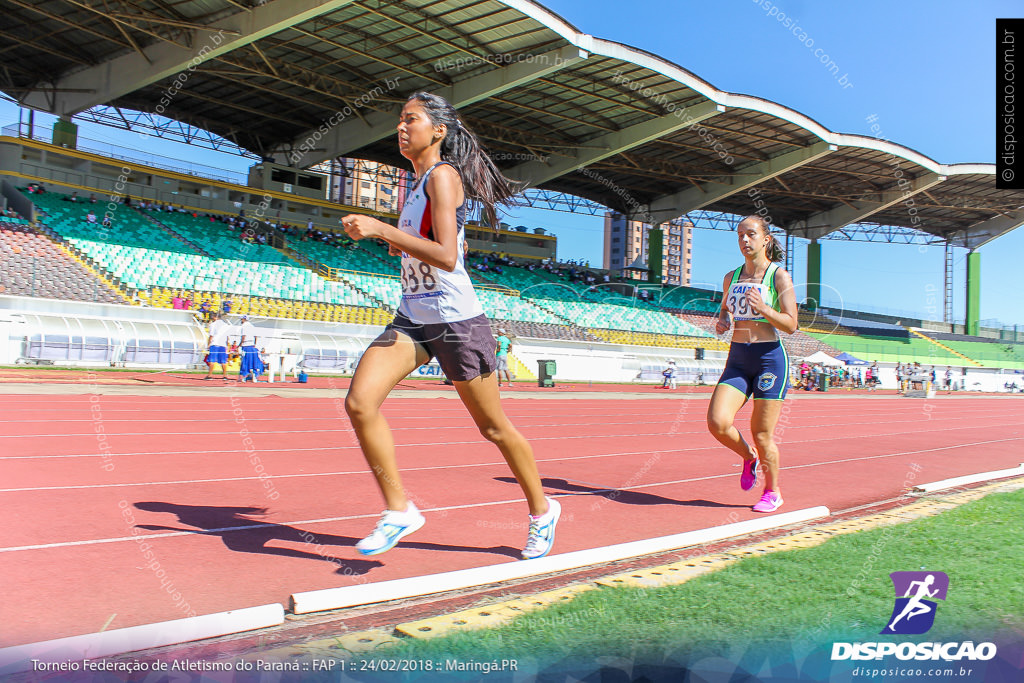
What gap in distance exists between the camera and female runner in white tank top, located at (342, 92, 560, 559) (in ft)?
12.1

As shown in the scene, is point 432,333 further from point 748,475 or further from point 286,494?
point 748,475

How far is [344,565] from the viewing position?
12.5 feet

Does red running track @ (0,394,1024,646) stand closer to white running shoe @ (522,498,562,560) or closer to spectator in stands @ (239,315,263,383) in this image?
white running shoe @ (522,498,562,560)

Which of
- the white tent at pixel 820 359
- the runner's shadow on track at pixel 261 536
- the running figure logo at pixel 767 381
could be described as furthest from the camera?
the white tent at pixel 820 359

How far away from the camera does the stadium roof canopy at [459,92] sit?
29.8m

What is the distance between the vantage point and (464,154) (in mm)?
4078

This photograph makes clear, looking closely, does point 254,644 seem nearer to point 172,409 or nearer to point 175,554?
point 175,554

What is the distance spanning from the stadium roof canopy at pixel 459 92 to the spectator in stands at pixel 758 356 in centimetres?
2404

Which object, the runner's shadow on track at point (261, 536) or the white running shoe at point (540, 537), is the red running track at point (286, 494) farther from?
the white running shoe at point (540, 537)

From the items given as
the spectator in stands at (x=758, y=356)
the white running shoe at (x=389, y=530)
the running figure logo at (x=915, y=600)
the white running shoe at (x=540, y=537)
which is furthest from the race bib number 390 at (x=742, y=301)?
the white running shoe at (x=389, y=530)

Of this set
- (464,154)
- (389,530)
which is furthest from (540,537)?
(464,154)

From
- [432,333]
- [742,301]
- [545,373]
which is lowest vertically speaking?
[545,373]

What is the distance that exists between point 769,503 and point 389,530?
10.7 feet

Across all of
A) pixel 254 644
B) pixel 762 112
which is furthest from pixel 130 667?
pixel 762 112
